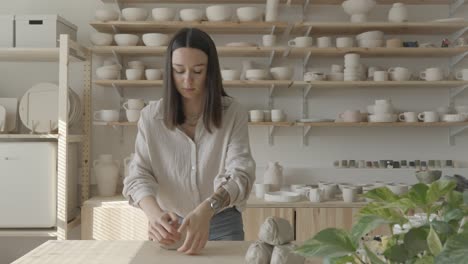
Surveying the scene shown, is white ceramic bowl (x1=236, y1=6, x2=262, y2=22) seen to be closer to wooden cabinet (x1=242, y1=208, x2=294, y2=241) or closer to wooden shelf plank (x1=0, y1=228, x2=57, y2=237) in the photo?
wooden cabinet (x1=242, y1=208, x2=294, y2=241)

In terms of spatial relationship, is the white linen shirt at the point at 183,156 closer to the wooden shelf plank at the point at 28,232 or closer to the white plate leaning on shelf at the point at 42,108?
the wooden shelf plank at the point at 28,232

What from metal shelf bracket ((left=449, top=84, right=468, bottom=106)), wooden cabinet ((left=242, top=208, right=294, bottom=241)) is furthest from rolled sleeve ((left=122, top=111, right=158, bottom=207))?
metal shelf bracket ((left=449, top=84, right=468, bottom=106))

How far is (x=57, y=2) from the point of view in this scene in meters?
3.26

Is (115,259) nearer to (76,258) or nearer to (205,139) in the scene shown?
(76,258)

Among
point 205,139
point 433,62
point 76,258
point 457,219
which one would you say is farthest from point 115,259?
point 433,62

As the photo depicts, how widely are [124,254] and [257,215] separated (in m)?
1.53

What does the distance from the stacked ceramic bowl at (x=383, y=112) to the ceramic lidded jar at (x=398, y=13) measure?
51 centimetres

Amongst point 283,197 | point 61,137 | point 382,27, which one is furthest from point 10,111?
point 382,27

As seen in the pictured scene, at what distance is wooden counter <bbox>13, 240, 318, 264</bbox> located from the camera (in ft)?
3.91

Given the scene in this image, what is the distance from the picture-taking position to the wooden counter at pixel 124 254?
1190 millimetres

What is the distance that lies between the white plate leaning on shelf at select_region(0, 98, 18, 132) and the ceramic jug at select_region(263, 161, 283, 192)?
1.61 meters

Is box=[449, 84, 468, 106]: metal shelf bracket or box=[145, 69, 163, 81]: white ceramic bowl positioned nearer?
box=[145, 69, 163, 81]: white ceramic bowl

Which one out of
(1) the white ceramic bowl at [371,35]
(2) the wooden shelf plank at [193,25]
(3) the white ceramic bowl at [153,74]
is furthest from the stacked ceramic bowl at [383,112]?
(3) the white ceramic bowl at [153,74]

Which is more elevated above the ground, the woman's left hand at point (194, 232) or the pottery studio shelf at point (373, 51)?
the pottery studio shelf at point (373, 51)
